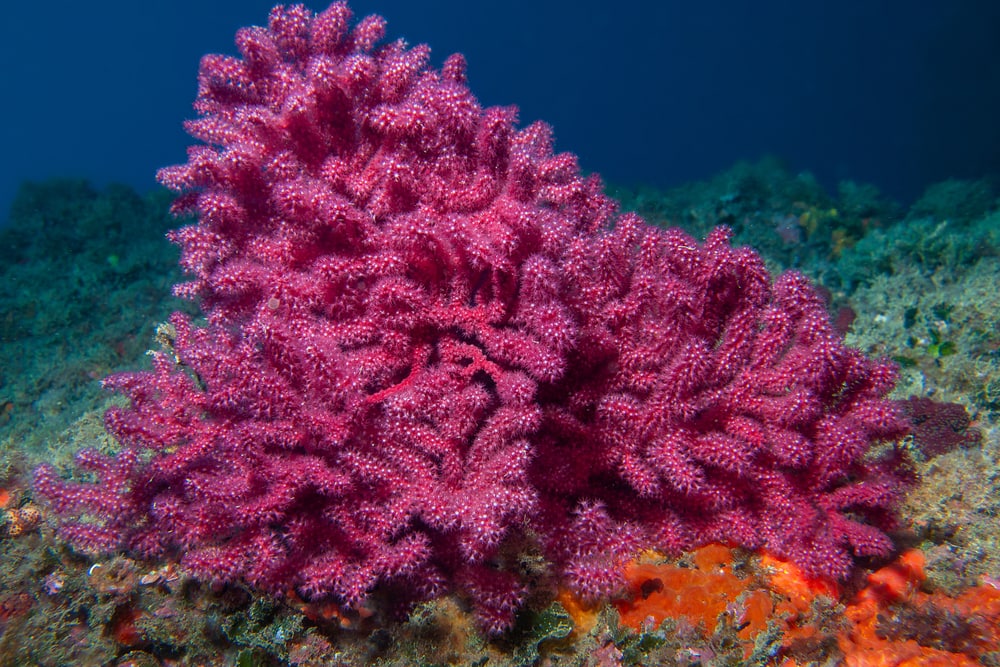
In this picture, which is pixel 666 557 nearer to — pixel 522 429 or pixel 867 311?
pixel 522 429

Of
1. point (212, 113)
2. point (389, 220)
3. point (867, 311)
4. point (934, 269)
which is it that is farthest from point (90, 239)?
point (934, 269)

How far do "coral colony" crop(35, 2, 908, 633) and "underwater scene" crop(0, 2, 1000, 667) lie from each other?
0.02 m

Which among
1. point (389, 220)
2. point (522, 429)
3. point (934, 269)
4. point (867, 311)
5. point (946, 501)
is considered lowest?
point (522, 429)

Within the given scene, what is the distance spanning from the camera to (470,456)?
9.68ft

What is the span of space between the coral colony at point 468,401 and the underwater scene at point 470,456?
2 cm

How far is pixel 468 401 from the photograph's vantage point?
2895 millimetres

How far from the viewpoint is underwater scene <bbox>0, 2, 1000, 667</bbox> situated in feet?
9.52

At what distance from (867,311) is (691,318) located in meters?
5.22

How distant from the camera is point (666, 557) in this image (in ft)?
10.5

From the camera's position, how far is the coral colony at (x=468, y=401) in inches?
114

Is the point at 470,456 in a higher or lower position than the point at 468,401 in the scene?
lower

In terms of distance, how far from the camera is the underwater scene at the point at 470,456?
2.90 metres

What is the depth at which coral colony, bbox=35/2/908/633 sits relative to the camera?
2900mm

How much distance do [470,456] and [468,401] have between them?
310mm
